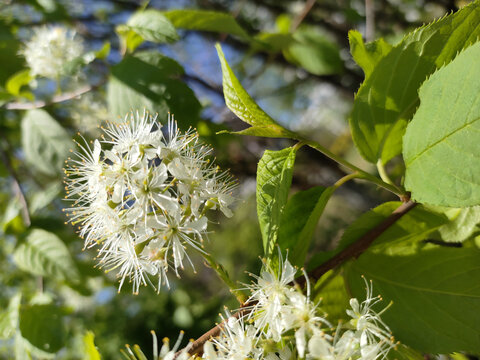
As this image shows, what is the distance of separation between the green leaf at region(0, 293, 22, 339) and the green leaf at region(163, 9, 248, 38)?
76cm

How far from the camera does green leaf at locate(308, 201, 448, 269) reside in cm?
63

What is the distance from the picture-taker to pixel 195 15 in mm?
939

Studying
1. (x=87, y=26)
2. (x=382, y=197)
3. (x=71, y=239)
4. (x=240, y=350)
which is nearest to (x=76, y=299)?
(x=71, y=239)

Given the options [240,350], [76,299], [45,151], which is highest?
[240,350]

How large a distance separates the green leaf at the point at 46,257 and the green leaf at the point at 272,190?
61cm

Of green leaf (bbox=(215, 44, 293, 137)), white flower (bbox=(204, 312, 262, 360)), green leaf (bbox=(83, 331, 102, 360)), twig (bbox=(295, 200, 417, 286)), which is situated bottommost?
green leaf (bbox=(83, 331, 102, 360))

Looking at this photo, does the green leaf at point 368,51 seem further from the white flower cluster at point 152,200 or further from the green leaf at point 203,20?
the green leaf at point 203,20

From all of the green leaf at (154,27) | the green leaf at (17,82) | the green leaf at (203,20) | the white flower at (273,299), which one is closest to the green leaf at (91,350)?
the white flower at (273,299)

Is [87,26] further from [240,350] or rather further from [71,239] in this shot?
[240,350]

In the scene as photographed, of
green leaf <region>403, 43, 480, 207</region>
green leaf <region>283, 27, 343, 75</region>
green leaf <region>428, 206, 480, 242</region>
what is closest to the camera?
green leaf <region>403, 43, 480, 207</region>

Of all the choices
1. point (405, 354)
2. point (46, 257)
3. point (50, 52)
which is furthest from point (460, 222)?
point (50, 52)

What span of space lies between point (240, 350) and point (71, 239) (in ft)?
3.40

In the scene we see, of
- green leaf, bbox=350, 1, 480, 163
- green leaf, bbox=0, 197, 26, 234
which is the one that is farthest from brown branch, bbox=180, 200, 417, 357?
green leaf, bbox=0, 197, 26, 234

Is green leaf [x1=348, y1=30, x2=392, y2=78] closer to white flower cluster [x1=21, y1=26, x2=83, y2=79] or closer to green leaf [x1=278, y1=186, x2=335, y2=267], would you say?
green leaf [x1=278, y1=186, x2=335, y2=267]
